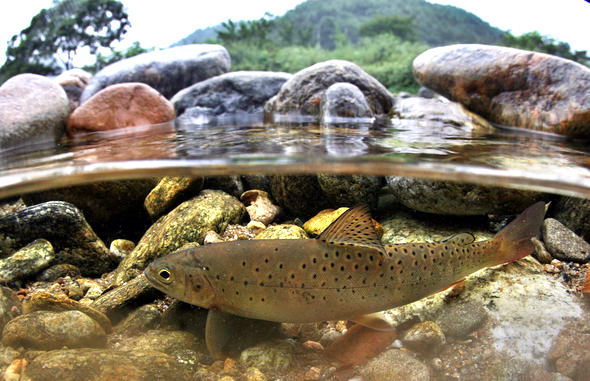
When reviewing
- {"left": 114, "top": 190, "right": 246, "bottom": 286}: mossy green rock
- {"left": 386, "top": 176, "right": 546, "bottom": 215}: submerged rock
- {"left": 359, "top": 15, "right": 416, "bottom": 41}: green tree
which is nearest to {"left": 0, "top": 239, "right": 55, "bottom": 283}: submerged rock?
{"left": 114, "top": 190, "right": 246, "bottom": 286}: mossy green rock

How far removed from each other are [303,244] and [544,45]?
916 centimetres

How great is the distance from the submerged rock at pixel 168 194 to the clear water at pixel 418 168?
33 centimetres

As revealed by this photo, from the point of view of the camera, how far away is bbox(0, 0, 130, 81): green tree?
22.6ft

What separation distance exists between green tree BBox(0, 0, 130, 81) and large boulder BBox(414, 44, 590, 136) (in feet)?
23.2

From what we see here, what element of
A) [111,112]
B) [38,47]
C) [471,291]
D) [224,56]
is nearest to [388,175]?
[471,291]

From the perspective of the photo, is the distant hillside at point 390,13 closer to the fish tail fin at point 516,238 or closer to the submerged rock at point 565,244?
the submerged rock at point 565,244

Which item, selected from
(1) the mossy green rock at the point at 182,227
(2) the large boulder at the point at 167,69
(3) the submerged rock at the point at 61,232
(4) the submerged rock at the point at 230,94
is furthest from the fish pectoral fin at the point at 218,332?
(2) the large boulder at the point at 167,69

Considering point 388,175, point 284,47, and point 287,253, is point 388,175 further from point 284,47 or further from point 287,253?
point 284,47

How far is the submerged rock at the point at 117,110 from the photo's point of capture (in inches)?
299

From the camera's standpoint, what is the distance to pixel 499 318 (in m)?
3.60

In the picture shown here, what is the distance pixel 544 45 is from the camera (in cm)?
895

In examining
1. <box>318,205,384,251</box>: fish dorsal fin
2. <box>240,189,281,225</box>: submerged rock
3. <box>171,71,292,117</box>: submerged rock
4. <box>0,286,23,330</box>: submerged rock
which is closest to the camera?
<box>318,205,384,251</box>: fish dorsal fin

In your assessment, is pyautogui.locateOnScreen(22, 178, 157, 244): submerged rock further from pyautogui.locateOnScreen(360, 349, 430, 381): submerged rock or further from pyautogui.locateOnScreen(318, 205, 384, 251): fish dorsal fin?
pyautogui.locateOnScreen(360, 349, 430, 381): submerged rock

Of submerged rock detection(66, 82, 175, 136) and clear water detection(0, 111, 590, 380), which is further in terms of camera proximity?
submerged rock detection(66, 82, 175, 136)
